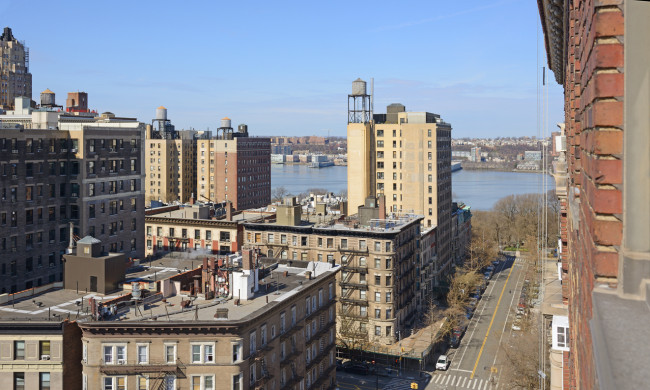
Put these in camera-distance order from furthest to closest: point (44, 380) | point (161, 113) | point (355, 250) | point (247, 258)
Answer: point (161, 113) < point (355, 250) < point (247, 258) < point (44, 380)

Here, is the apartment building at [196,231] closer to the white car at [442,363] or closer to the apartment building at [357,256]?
the apartment building at [357,256]

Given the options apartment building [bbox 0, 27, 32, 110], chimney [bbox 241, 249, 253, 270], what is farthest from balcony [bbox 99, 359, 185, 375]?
apartment building [bbox 0, 27, 32, 110]

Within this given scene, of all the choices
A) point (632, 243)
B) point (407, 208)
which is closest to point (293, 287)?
point (632, 243)

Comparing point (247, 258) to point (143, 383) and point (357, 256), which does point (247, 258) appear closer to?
point (143, 383)

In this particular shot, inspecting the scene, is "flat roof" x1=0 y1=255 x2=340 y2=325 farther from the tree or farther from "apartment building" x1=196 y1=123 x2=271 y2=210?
"apartment building" x1=196 y1=123 x2=271 y2=210

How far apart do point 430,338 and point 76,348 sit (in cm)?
4117

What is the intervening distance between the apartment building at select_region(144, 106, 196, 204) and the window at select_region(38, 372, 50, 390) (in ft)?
354

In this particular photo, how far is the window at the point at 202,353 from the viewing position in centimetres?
3020

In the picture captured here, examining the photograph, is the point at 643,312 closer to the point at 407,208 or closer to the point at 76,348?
the point at 76,348

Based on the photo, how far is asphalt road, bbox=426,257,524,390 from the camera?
55312 mm

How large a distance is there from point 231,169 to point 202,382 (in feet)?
345

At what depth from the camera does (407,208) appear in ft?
283

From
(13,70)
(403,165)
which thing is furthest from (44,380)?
(13,70)

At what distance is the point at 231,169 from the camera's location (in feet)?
438
